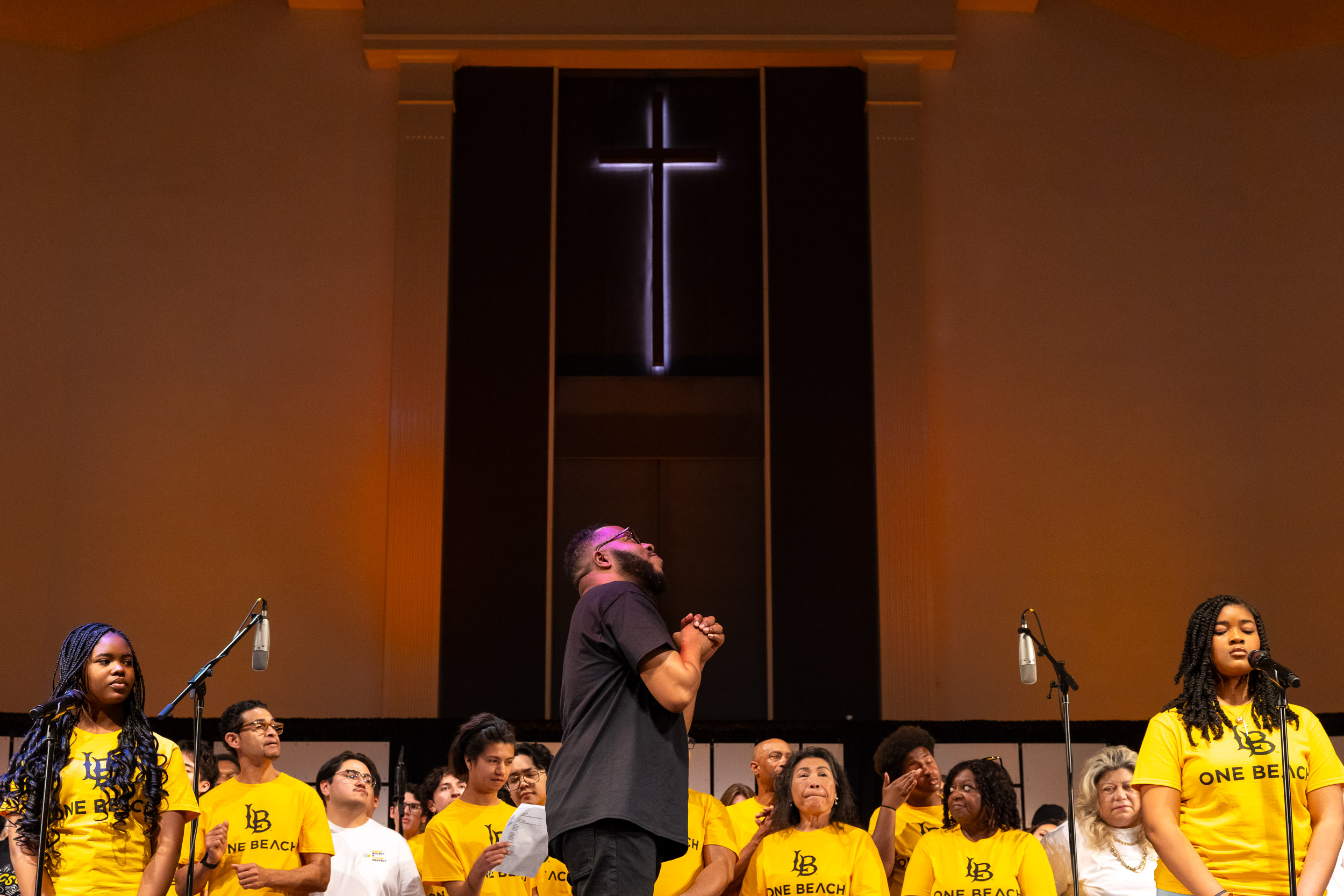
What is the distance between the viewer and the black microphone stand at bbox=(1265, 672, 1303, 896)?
3045 millimetres

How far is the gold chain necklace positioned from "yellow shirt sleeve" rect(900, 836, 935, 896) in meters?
0.38

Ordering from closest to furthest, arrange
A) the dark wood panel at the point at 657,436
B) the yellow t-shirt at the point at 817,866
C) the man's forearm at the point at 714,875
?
the man's forearm at the point at 714,875 → the yellow t-shirt at the point at 817,866 → the dark wood panel at the point at 657,436

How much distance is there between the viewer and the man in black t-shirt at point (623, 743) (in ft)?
8.73

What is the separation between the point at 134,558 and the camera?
30.5ft

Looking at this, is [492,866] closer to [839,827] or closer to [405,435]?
[839,827]

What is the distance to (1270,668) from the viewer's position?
321 cm

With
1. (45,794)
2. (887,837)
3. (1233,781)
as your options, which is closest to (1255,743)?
(1233,781)

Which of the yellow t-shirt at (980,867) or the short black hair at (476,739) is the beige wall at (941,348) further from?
the yellow t-shirt at (980,867)

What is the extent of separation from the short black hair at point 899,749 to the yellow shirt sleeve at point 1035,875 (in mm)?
1011

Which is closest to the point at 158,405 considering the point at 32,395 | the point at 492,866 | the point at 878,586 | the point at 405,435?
the point at 32,395

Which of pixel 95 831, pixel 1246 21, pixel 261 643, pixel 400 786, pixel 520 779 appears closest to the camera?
pixel 95 831

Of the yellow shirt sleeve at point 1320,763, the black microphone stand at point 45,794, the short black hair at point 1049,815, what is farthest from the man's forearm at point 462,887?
the short black hair at point 1049,815

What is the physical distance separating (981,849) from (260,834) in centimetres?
247

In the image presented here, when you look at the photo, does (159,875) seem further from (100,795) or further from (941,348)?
(941,348)
